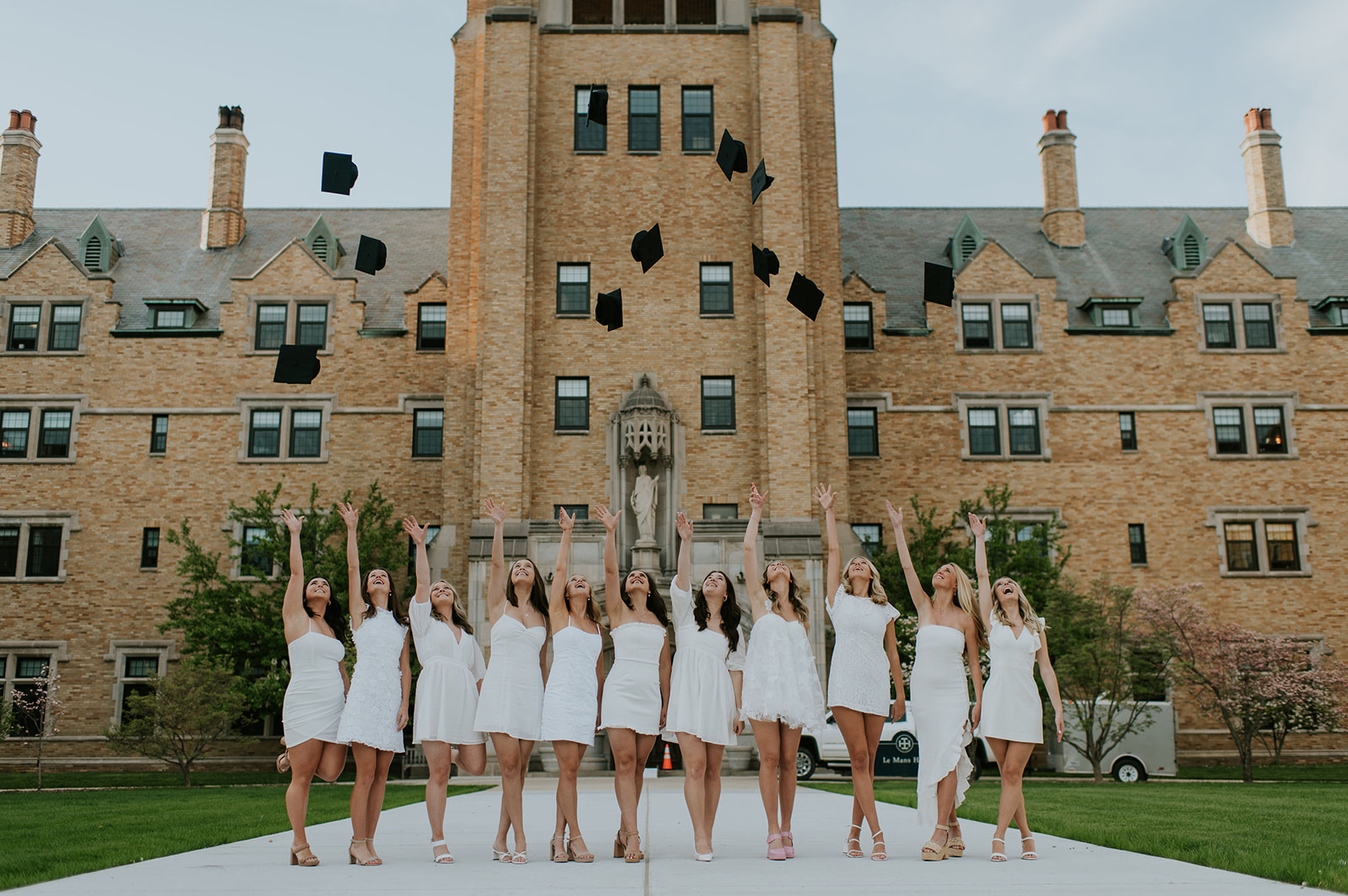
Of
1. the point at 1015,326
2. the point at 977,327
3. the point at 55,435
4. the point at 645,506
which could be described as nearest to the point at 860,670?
the point at 645,506

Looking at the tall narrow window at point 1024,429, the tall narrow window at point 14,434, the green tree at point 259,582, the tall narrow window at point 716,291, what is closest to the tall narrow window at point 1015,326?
the tall narrow window at point 1024,429

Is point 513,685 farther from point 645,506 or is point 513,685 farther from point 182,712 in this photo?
point 645,506

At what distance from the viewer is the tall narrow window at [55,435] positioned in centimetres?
3294

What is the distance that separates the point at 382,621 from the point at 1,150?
36.1 metres

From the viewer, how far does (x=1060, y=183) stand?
3847 centimetres

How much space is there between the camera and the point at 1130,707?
26.3 metres

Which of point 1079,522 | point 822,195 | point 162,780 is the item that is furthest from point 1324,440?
point 162,780

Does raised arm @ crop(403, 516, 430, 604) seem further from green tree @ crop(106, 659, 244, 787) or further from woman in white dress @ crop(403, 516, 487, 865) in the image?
green tree @ crop(106, 659, 244, 787)

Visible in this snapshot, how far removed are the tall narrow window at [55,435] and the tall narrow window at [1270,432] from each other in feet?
110

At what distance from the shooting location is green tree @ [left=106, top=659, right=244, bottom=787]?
23891 millimetres

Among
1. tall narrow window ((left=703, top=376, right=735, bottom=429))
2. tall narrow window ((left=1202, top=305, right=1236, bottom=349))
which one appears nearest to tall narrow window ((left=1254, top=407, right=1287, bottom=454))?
tall narrow window ((left=1202, top=305, right=1236, bottom=349))

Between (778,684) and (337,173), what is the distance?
33.3 ft

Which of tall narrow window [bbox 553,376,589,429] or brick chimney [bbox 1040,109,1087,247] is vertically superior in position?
brick chimney [bbox 1040,109,1087,247]

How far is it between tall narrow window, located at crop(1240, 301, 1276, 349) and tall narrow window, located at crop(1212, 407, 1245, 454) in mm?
2097
